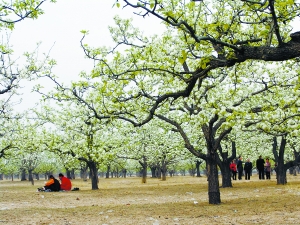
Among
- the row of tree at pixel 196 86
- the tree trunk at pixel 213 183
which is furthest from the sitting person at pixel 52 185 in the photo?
the tree trunk at pixel 213 183

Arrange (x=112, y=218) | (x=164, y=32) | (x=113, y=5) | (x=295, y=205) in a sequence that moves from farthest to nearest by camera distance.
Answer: (x=164, y=32), (x=295, y=205), (x=112, y=218), (x=113, y=5)

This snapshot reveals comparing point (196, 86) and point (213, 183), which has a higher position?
point (196, 86)

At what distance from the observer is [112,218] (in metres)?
12.8

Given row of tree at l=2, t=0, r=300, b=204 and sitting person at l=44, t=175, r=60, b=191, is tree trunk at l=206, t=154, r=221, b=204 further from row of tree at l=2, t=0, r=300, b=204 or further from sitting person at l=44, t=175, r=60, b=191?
sitting person at l=44, t=175, r=60, b=191

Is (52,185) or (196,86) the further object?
(52,185)

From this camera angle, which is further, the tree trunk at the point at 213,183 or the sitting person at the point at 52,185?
the sitting person at the point at 52,185

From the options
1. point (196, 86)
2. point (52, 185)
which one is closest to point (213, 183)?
point (196, 86)

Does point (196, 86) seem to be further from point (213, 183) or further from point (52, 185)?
point (52, 185)

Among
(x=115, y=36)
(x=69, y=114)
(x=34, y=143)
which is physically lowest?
(x=34, y=143)

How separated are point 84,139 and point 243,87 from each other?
15.3m

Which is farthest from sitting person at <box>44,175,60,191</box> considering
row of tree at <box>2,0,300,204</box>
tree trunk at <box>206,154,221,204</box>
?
tree trunk at <box>206,154,221,204</box>

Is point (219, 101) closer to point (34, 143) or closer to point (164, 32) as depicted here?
point (164, 32)

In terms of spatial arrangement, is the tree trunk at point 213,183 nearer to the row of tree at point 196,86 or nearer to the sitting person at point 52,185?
the row of tree at point 196,86

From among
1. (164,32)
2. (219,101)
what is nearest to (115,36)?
(164,32)
